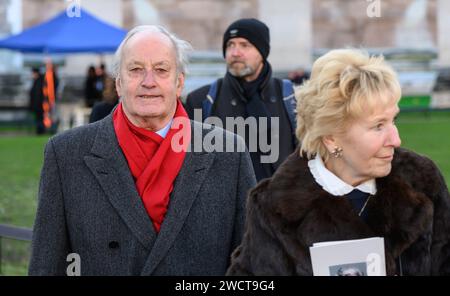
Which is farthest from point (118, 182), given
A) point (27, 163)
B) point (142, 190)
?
point (27, 163)

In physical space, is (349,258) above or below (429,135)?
above

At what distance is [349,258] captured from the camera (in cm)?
358

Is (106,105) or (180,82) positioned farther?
(106,105)

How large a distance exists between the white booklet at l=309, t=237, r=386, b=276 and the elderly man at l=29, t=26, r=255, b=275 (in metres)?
0.75

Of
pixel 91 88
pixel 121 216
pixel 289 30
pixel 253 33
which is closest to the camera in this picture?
pixel 121 216

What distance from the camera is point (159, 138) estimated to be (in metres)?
4.31

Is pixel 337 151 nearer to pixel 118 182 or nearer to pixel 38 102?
pixel 118 182

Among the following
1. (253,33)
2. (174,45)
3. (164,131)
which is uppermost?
(174,45)

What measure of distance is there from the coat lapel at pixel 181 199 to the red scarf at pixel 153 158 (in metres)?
0.03

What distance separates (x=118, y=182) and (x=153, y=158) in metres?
0.16

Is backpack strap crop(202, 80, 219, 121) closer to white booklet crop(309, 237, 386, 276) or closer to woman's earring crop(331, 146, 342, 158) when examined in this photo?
woman's earring crop(331, 146, 342, 158)

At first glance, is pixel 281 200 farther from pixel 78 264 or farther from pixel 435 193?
pixel 78 264

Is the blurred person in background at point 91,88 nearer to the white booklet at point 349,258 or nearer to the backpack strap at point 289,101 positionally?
the backpack strap at point 289,101
